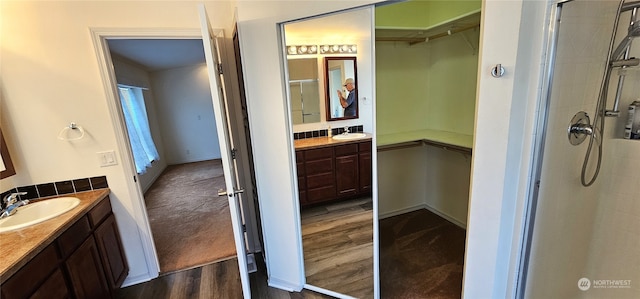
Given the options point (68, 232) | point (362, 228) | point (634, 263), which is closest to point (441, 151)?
point (362, 228)

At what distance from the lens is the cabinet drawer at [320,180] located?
197 cm

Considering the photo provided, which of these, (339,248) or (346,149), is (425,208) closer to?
(339,248)

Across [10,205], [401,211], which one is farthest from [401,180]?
[10,205]

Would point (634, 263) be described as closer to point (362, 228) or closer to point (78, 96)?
point (362, 228)

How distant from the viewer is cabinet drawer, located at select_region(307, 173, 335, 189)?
197 cm

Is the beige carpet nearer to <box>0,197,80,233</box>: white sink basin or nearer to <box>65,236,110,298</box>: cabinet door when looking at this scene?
<box>65,236,110,298</box>: cabinet door

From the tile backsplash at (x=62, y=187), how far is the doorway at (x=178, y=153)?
0.99 ft

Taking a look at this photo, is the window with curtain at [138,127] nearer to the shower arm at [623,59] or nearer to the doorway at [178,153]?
the doorway at [178,153]

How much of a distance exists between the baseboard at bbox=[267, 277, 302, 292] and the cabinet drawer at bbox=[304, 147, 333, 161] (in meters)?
1.02

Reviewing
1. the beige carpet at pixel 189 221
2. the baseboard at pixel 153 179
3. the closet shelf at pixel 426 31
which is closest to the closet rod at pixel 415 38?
the closet shelf at pixel 426 31

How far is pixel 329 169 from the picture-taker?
2002 millimetres

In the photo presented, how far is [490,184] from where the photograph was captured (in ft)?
4.07

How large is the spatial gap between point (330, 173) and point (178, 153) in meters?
5.78

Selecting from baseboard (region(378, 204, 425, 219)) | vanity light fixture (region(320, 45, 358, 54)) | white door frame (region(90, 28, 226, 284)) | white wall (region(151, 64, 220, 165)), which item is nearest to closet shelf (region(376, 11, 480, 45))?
vanity light fixture (region(320, 45, 358, 54))
